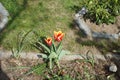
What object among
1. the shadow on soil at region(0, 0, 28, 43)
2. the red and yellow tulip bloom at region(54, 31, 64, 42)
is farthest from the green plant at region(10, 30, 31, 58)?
the red and yellow tulip bloom at region(54, 31, 64, 42)

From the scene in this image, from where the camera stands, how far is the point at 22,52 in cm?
595

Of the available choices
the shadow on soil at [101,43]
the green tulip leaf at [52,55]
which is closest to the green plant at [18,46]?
the green tulip leaf at [52,55]

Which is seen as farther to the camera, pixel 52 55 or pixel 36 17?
pixel 36 17

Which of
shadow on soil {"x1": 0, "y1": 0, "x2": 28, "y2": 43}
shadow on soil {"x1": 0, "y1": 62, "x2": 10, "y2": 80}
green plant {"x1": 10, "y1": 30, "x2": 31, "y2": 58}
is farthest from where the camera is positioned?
shadow on soil {"x1": 0, "y1": 0, "x2": 28, "y2": 43}

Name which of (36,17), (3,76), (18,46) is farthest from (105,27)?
(3,76)

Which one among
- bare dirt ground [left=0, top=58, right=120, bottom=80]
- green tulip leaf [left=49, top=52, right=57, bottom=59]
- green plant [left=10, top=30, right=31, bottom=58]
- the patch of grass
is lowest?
bare dirt ground [left=0, top=58, right=120, bottom=80]

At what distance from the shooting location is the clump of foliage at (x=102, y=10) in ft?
22.0

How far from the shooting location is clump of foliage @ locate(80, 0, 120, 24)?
6.71 metres

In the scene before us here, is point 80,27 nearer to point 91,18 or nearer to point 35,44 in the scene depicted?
point 91,18

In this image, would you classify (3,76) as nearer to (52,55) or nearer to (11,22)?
(52,55)

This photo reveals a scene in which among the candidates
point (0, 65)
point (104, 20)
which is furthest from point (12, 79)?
point (104, 20)

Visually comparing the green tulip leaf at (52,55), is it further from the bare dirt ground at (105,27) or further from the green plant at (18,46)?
the bare dirt ground at (105,27)

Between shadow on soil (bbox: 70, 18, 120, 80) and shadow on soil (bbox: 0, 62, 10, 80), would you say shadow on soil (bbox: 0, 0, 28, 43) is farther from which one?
shadow on soil (bbox: 70, 18, 120, 80)

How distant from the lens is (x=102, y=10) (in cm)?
670
